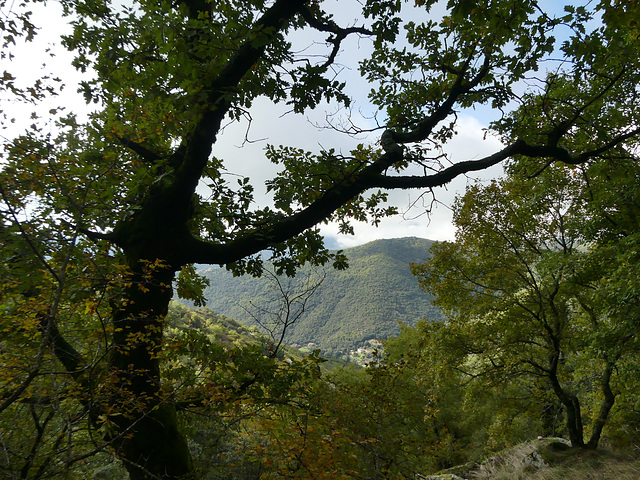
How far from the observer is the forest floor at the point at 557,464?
283 inches

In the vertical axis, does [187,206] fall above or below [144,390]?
above

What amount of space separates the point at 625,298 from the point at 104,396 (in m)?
A: 7.70

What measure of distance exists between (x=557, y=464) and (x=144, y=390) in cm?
1155

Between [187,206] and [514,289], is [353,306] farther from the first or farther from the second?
[187,206]

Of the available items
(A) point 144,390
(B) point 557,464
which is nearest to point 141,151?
(A) point 144,390

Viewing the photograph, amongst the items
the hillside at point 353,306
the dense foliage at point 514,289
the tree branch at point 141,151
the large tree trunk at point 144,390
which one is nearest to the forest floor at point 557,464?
the dense foliage at point 514,289

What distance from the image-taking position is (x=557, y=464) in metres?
8.76

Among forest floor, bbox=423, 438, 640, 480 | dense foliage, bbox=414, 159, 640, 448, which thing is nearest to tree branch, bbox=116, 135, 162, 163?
dense foliage, bbox=414, 159, 640, 448

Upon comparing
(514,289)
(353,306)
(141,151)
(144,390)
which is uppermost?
(141,151)

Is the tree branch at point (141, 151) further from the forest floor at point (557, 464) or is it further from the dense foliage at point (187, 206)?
the forest floor at point (557, 464)

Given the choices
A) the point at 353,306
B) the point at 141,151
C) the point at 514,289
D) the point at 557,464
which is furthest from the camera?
the point at 353,306

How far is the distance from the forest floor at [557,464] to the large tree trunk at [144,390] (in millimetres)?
8998

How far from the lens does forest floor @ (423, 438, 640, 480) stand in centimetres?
720

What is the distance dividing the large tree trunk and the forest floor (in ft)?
Answer: 29.5
